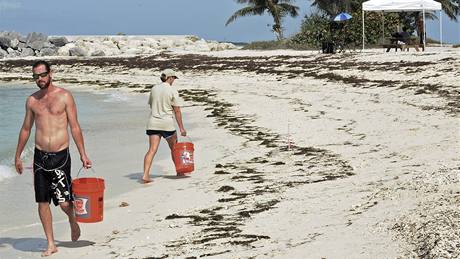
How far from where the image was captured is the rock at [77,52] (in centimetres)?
5997

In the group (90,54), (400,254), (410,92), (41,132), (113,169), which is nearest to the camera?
(400,254)

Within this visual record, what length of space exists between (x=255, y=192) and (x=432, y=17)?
138 feet

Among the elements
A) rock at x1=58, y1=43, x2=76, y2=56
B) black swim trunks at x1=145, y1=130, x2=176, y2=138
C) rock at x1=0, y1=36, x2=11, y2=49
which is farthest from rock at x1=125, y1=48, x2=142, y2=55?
black swim trunks at x1=145, y1=130, x2=176, y2=138

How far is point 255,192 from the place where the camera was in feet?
28.2

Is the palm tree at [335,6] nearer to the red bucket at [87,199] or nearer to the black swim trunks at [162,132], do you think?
the black swim trunks at [162,132]

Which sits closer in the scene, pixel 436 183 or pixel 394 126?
pixel 436 183

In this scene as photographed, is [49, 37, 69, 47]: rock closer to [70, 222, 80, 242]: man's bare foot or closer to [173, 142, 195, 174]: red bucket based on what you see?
[173, 142, 195, 174]: red bucket

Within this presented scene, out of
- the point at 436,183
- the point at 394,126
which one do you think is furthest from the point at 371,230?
the point at 394,126

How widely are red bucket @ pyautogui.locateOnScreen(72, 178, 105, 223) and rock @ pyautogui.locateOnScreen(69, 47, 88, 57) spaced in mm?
54190

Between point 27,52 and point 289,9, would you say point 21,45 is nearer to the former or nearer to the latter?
point 27,52

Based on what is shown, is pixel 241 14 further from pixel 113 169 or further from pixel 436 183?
pixel 436 183

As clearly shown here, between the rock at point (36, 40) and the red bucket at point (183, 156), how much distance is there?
6060 cm

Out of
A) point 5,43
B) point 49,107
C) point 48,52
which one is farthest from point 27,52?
point 49,107

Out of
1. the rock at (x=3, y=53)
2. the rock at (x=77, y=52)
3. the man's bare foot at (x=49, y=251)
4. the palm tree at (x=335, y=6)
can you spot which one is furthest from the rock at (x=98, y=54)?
the man's bare foot at (x=49, y=251)
